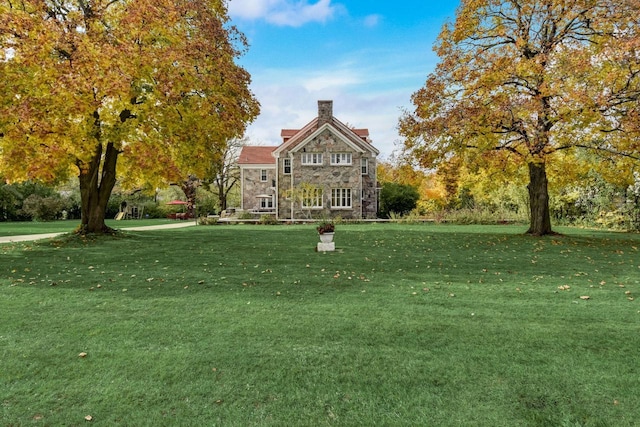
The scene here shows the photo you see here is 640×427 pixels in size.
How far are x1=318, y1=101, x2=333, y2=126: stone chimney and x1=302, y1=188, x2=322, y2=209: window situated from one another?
575 cm

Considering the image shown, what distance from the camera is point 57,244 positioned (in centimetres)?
1346

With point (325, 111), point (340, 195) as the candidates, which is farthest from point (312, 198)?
point (325, 111)

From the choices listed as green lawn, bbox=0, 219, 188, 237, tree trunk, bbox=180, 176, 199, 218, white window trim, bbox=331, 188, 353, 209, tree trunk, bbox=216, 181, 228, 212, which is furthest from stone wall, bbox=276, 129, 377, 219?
tree trunk, bbox=216, 181, 228, 212

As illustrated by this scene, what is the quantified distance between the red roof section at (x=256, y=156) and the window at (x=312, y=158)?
8.60 metres

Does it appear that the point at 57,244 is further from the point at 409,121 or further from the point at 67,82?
the point at 409,121

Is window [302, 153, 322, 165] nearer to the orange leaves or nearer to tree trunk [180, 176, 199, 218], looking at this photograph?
tree trunk [180, 176, 199, 218]

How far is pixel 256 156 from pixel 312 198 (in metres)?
12.0

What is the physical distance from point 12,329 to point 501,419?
5104 millimetres

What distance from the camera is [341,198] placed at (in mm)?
31594

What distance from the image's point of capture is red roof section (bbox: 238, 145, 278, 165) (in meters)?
39.7

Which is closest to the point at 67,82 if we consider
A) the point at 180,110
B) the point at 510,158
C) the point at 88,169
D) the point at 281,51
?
the point at 180,110

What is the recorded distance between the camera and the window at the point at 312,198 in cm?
3091

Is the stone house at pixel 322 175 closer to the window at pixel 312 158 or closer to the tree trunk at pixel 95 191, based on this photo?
the window at pixel 312 158

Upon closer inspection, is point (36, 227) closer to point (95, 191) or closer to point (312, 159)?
point (95, 191)
